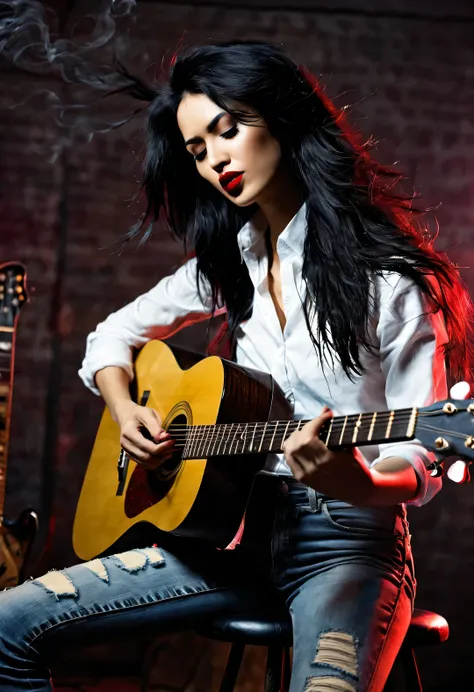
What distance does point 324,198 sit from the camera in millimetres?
1795

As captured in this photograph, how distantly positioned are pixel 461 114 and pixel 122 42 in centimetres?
145

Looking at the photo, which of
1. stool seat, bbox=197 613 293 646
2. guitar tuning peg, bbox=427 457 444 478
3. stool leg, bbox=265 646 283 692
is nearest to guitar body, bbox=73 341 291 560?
stool seat, bbox=197 613 293 646

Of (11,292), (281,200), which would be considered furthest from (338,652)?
(11,292)

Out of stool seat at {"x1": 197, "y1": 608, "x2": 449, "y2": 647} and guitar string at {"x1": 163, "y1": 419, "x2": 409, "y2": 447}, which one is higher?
guitar string at {"x1": 163, "y1": 419, "x2": 409, "y2": 447}

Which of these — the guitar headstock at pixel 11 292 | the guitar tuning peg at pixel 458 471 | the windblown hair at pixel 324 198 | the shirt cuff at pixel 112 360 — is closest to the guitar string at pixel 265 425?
the guitar tuning peg at pixel 458 471

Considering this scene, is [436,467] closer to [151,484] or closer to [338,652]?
[338,652]

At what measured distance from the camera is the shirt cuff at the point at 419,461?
1498 mm

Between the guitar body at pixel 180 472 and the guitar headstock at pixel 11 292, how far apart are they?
830 millimetres

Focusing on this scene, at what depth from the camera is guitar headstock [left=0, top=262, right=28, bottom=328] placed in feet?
9.57

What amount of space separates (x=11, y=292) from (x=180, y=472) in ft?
4.61

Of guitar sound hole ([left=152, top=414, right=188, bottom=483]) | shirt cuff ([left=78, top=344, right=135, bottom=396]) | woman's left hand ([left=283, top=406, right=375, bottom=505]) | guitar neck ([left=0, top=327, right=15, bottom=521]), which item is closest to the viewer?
woman's left hand ([left=283, top=406, right=375, bottom=505])

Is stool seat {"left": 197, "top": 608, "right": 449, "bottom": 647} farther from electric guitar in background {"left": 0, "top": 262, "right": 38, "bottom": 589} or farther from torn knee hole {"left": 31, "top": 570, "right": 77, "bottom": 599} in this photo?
electric guitar in background {"left": 0, "top": 262, "right": 38, "bottom": 589}

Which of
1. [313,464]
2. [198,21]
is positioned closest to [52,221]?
[198,21]

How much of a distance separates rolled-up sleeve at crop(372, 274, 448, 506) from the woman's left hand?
0.20 meters
